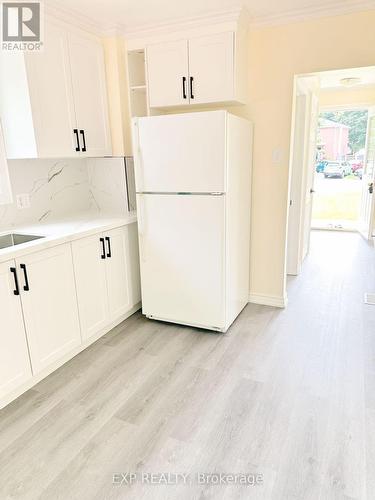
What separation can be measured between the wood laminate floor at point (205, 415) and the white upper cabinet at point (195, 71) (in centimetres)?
196

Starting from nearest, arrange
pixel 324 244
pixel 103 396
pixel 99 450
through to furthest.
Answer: pixel 99 450, pixel 103 396, pixel 324 244

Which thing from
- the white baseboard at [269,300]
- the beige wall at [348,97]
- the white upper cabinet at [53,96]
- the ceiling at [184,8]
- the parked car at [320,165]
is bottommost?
the white baseboard at [269,300]

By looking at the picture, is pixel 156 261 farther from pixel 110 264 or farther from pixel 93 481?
pixel 93 481

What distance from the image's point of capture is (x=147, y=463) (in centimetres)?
166

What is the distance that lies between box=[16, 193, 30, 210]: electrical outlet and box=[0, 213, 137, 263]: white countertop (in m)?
0.17

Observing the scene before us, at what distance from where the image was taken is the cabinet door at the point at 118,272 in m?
2.80

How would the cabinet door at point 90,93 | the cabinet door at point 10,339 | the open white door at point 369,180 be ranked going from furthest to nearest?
the open white door at point 369,180 < the cabinet door at point 90,93 < the cabinet door at point 10,339

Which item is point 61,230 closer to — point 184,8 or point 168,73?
point 168,73

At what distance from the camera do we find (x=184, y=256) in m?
2.76

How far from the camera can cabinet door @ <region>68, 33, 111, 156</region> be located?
8.94 ft

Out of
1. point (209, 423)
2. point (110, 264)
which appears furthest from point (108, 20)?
point (209, 423)

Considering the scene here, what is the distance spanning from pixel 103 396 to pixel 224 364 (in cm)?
86

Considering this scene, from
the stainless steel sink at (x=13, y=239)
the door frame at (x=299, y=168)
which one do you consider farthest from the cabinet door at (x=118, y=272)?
the door frame at (x=299, y=168)

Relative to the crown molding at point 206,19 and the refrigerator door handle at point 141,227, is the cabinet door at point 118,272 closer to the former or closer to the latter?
the refrigerator door handle at point 141,227
